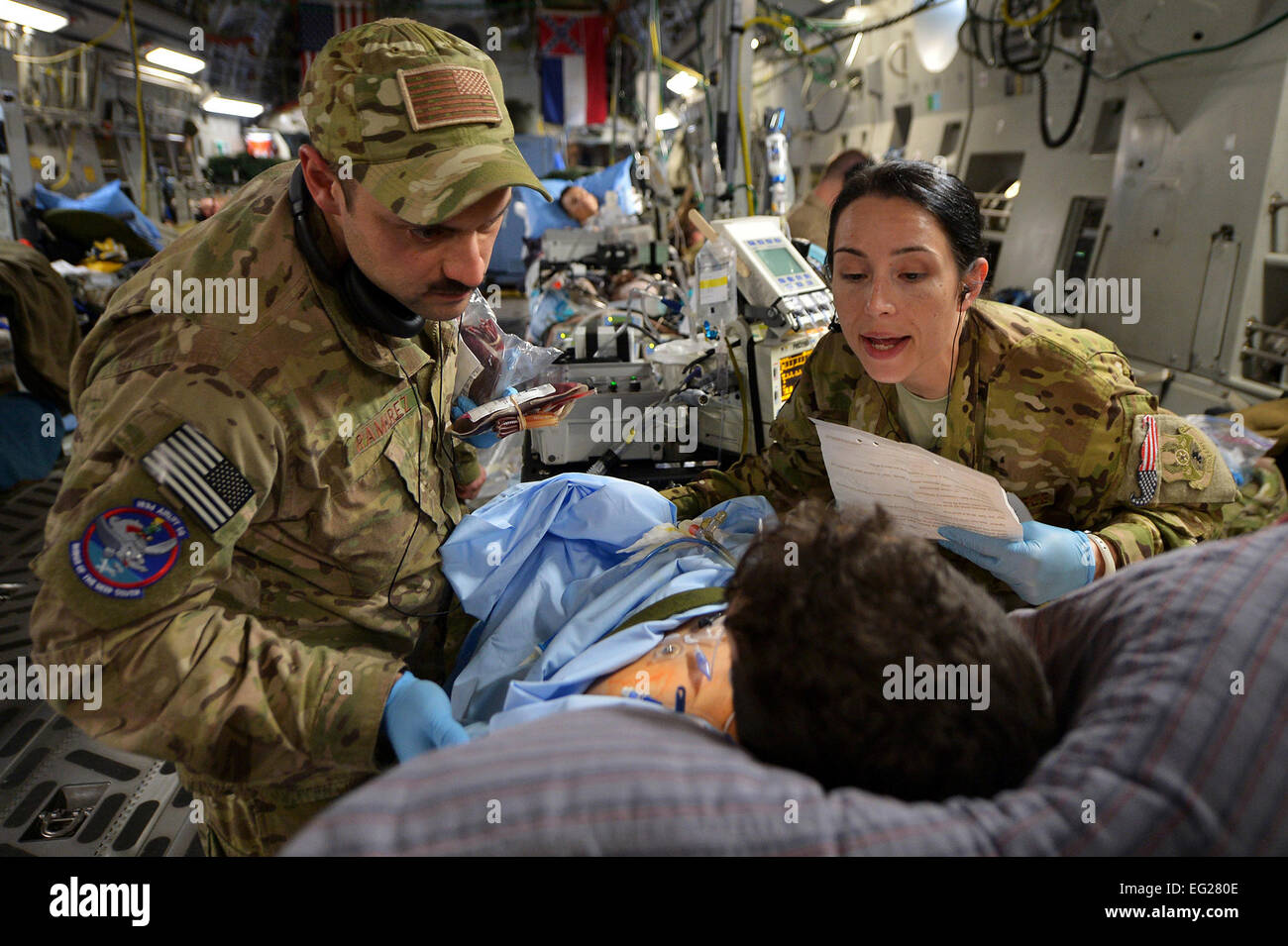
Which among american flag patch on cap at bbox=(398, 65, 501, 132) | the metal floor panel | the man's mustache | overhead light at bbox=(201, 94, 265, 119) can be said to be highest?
overhead light at bbox=(201, 94, 265, 119)

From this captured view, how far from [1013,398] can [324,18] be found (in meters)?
13.2

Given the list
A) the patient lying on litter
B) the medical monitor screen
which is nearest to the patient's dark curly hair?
Answer: the patient lying on litter

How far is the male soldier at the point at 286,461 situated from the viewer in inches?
42.4

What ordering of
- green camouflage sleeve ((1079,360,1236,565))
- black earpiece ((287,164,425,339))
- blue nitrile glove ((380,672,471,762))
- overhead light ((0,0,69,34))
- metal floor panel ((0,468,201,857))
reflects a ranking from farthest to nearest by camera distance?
overhead light ((0,0,69,34)) < metal floor panel ((0,468,201,857)) < green camouflage sleeve ((1079,360,1236,565)) < black earpiece ((287,164,425,339)) < blue nitrile glove ((380,672,471,762))

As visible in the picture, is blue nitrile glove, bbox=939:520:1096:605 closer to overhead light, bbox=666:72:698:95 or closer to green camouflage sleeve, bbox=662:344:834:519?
green camouflage sleeve, bbox=662:344:834:519

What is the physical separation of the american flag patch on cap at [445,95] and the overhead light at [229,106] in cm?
971

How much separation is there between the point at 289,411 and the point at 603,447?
1.28m

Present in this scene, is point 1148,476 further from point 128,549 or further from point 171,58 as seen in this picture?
point 171,58

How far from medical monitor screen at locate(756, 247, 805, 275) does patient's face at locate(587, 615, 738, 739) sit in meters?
1.46

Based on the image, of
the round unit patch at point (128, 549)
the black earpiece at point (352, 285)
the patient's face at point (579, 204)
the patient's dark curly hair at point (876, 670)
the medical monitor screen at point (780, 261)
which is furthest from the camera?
the patient's face at point (579, 204)

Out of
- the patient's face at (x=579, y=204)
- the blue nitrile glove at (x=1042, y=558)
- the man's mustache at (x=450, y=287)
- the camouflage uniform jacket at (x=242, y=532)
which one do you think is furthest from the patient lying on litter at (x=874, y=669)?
the patient's face at (x=579, y=204)

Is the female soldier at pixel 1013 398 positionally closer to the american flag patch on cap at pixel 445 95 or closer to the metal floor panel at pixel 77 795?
the american flag patch on cap at pixel 445 95

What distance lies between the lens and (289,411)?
1.26m

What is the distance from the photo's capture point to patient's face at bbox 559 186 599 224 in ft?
21.3
